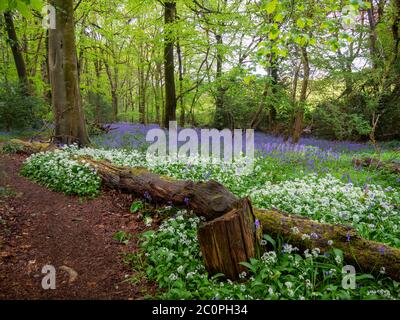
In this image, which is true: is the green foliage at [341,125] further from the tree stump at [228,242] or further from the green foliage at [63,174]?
the tree stump at [228,242]

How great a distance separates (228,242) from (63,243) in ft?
8.99

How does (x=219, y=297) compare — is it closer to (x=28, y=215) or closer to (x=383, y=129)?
(x=28, y=215)

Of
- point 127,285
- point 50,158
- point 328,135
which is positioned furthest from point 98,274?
point 328,135

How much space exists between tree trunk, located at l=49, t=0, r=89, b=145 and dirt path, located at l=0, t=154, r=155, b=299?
360 centimetres

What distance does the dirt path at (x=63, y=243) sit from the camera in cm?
350

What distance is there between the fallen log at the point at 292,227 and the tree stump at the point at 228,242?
313mm

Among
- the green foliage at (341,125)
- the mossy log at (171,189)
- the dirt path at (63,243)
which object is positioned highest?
the green foliage at (341,125)

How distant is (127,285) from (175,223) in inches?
47.5

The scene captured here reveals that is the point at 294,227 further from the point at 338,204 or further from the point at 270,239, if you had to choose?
the point at 338,204

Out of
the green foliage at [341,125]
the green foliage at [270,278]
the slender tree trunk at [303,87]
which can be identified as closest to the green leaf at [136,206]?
the green foliage at [270,278]

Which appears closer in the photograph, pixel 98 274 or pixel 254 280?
pixel 254 280

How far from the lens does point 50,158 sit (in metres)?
7.89

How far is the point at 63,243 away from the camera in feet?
14.9

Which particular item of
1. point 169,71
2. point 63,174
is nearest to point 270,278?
point 63,174
